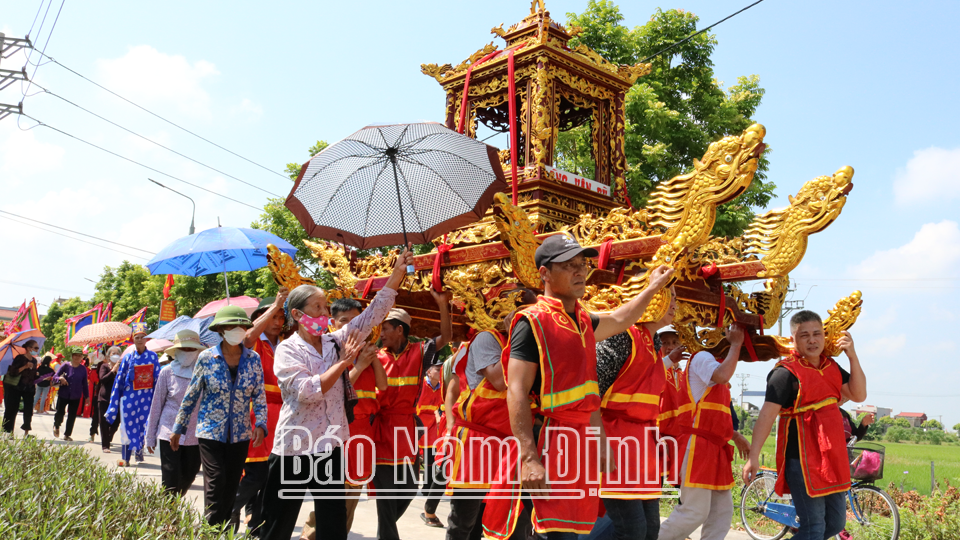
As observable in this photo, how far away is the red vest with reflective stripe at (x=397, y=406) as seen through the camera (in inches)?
202

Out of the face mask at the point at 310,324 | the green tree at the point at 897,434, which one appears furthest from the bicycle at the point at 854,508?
→ the green tree at the point at 897,434

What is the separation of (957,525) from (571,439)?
13.6 ft

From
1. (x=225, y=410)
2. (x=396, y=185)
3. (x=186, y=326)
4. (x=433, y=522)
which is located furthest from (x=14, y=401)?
(x=396, y=185)

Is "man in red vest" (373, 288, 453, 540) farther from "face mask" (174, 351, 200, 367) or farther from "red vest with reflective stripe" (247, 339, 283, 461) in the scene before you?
"face mask" (174, 351, 200, 367)

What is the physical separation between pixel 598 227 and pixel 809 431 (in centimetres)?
180

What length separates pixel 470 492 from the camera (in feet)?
12.8

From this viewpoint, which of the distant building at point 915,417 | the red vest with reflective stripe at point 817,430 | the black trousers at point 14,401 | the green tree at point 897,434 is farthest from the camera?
the distant building at point 915,417

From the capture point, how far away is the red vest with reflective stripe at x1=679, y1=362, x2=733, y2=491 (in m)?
4.64

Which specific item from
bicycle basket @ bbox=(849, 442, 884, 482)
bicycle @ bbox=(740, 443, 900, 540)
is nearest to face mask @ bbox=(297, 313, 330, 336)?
bicycle @ bbox=(740, 443, 900, 540)

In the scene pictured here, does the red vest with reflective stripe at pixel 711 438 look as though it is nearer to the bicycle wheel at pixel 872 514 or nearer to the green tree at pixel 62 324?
the bicycle wheel at pixel 872 514

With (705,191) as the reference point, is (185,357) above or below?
below

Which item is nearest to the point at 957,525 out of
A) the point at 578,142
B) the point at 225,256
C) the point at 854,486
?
the point at 854,486

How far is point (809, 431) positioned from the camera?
439 cm

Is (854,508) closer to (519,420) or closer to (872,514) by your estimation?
(872,514)
